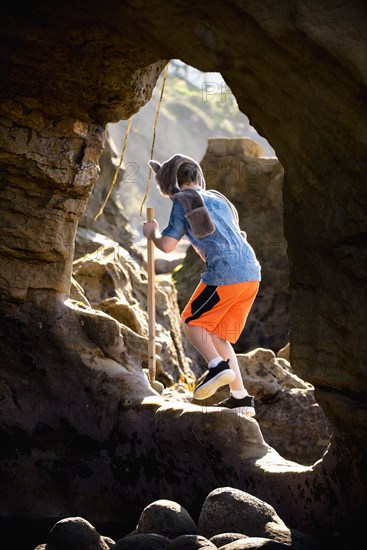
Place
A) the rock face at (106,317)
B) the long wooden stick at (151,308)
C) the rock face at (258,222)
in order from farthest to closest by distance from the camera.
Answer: the rock face at (258,222) < the long wooden stick at (151,308) < the rock face at (106,317)

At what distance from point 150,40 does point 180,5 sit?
48 cm

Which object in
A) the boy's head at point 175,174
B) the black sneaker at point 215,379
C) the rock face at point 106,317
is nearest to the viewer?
the rock face at point 106,317

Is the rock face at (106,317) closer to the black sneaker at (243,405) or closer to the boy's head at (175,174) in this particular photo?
the black sneaker at (243,405)

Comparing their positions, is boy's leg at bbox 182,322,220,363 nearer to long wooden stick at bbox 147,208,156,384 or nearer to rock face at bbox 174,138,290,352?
long wooden stick at bbox 147,208,156,384

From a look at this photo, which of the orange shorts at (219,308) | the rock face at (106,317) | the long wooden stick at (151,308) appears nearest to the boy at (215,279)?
the orange shorts at (219,308)

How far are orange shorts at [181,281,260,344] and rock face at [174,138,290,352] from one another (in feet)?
29.3


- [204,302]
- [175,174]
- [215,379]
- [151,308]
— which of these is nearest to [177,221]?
[175,174]

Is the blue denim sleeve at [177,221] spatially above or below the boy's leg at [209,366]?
above

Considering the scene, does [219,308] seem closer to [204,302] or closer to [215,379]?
[204,302]

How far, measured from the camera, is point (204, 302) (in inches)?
281

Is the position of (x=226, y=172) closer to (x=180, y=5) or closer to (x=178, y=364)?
(x=178, y=364)

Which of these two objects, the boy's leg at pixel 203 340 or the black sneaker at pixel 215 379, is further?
the boy's leg at pixel 203 340

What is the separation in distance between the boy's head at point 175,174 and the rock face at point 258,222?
887 centimetres

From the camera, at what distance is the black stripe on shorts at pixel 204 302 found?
7.13 metres
